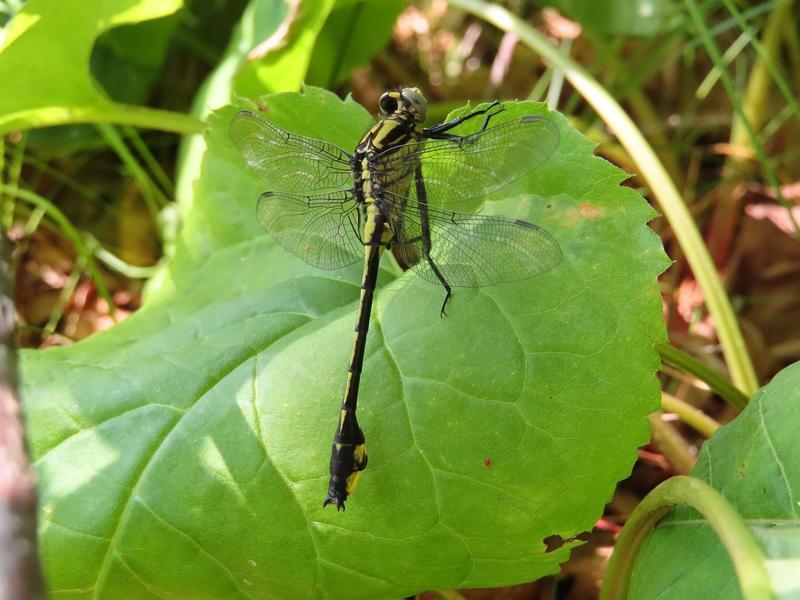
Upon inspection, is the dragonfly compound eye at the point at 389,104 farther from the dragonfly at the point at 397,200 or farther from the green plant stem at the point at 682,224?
the green plant stem at the point at 682,224

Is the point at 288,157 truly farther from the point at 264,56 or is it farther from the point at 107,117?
the point at 107,117

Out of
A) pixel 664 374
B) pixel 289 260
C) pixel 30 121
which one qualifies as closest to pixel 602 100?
pixel 664 374

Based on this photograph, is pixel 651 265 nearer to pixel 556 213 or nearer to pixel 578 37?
pixel 556 213

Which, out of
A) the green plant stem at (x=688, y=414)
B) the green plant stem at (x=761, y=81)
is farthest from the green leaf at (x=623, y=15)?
the green plant stem at (x=688, y=414)

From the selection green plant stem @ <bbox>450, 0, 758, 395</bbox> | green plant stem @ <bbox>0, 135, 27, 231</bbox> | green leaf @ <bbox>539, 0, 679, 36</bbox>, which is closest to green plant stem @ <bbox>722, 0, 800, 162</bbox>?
green leaf @ <bbox>539, 0, 679, 36</bbox>

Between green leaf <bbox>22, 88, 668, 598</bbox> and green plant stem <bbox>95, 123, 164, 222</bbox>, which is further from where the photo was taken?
green plant stem <bbox>95, 123, 164, 222</bbox>

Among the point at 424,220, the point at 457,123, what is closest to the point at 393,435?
the point at 424,220

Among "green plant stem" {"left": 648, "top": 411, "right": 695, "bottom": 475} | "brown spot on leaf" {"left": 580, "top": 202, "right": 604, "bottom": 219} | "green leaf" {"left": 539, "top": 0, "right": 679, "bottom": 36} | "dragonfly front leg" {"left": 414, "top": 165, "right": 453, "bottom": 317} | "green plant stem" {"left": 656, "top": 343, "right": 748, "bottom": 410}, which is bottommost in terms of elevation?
"green plant stem" {"left": 648, "top": 411, "right": 695, "bottom": 475}

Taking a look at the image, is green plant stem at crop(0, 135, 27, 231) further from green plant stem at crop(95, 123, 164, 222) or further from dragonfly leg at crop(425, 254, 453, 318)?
dragonfly leg at crop(425, 254, 453, 318)
